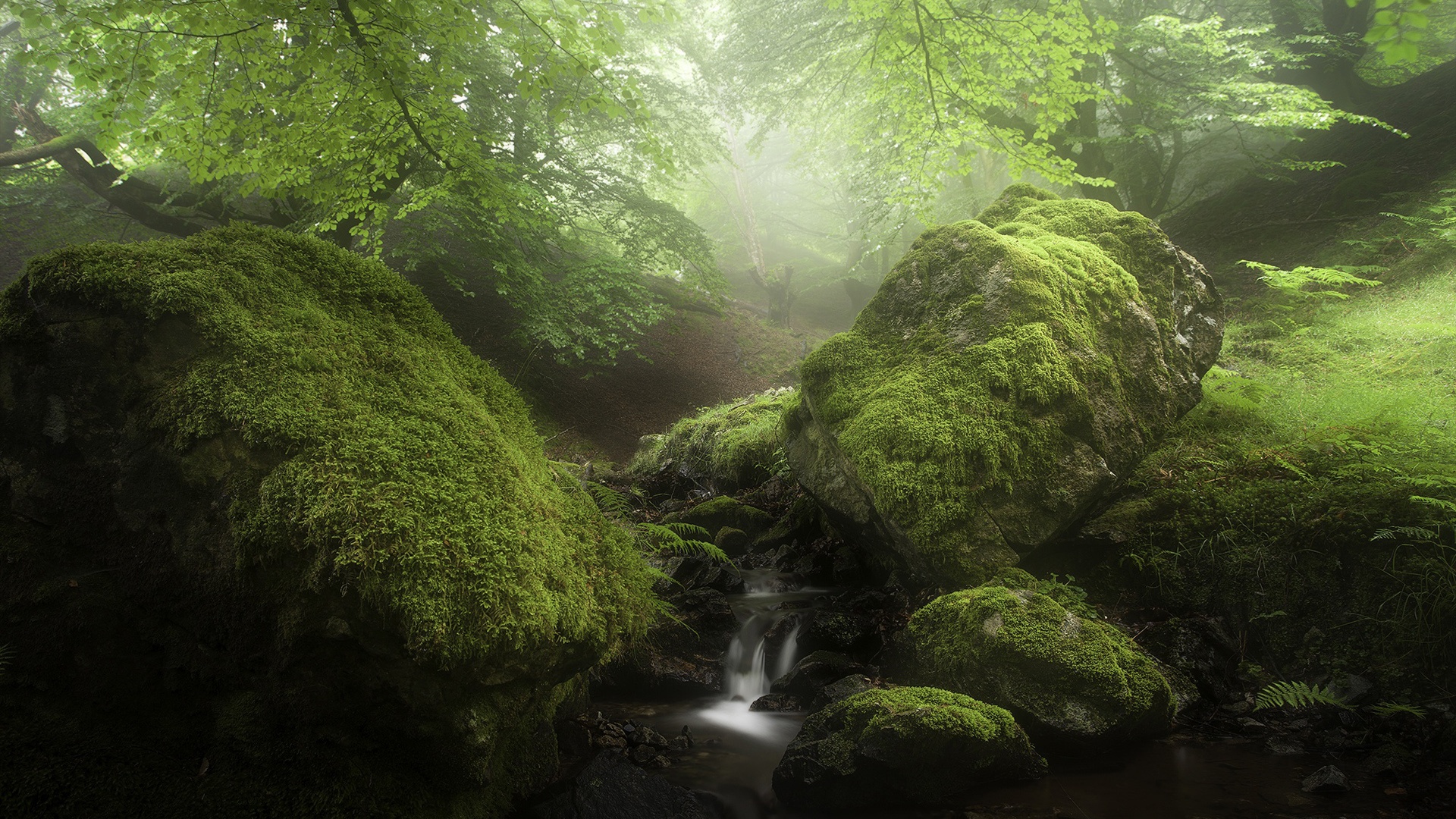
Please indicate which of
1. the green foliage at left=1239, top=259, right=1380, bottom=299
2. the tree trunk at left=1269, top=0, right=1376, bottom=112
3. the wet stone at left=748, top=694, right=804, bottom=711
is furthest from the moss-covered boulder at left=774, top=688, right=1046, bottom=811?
the tree trunk at left=1269, top=0, right=1376, bottom=112

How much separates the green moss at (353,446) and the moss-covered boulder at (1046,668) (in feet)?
7.34

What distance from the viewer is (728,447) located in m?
9.24

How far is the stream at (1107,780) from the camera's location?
2.99 meters

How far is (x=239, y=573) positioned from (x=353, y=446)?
603 mm

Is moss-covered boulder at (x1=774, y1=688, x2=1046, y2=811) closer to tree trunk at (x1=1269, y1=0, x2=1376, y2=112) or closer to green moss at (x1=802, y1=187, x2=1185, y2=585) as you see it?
green moss at (x1=802, y1=187, x2=1185, y2=585)

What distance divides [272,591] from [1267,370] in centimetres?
1002

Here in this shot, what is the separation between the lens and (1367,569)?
401 cm

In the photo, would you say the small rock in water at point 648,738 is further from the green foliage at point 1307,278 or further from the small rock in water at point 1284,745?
the green foliage at point 1307,278

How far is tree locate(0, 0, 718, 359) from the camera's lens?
4.21m

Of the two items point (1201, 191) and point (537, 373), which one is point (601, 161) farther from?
point (1201, 191)

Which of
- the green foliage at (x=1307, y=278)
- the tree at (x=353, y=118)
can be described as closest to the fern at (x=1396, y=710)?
the green foliage at (x=1307, y=278)

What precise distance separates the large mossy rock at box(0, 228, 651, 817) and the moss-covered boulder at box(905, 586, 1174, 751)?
2.50 metres

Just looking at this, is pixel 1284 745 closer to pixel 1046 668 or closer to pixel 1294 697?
pixel 1294 697

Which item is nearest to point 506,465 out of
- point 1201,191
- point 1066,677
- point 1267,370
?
point 1066,677
